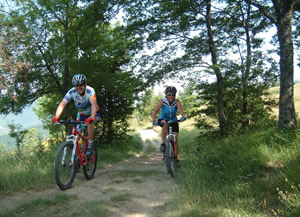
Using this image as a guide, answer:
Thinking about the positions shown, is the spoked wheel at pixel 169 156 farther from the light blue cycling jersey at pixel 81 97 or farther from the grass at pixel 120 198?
the light blue cycling jersey at pixel 81 97

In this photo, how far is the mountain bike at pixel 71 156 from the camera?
468cm

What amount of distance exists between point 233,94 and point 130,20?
6076 millimetres

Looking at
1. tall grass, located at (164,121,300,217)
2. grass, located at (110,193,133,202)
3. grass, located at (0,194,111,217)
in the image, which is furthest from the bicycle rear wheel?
grass, located at (0,194,111,217)

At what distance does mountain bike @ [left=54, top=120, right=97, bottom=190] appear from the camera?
4.68 metres

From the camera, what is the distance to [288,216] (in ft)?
8.00

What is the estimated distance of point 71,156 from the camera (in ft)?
16.2

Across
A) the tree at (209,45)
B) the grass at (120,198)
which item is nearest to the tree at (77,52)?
the tree at (209,45)

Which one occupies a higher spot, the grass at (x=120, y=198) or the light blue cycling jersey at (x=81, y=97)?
the light blue cycling jersey at (x=81, y=97)

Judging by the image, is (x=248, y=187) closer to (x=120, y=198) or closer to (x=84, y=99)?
(x=120, y=198)

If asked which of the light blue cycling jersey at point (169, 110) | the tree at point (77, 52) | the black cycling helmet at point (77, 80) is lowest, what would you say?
the light blue cycling jersey at point (169, 110)

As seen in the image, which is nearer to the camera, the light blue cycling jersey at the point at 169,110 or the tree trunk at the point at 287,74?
the tree trunk at the point at 287,74

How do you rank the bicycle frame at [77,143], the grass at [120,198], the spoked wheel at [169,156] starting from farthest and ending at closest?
the spoked wheel at [169,156], the bicycle frame at [77,143], the grass at [120,198]

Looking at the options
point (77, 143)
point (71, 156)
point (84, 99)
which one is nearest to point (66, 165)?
point (71, 156)

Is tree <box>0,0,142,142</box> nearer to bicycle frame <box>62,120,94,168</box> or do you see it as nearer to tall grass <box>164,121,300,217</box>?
bicycle frame <box>62,120,94,168</box>
